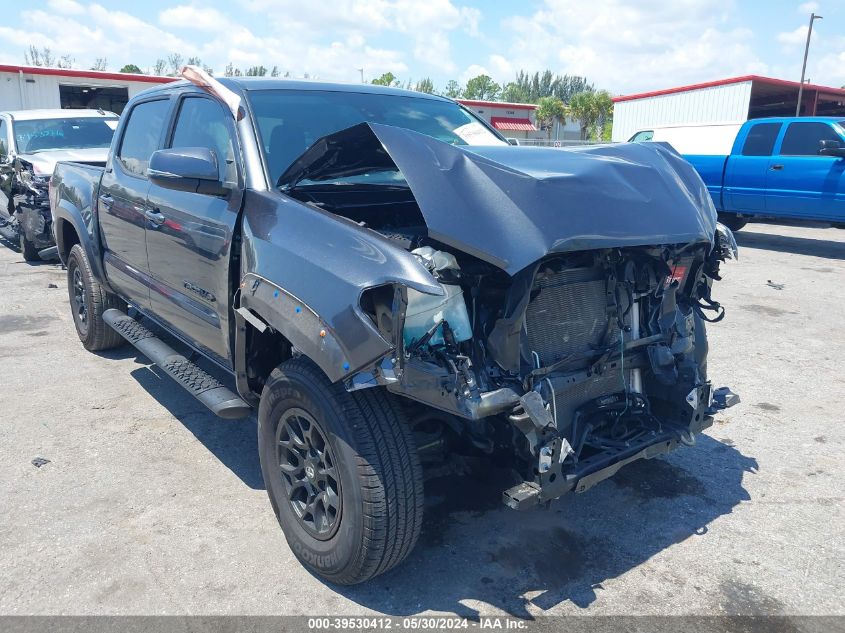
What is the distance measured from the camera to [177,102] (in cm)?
422

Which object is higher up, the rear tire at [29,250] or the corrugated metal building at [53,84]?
the corrugated metal building at [53,84]

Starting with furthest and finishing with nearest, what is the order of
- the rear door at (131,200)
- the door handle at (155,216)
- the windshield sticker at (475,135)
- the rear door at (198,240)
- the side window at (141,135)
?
the side window at (141,135) → the rear door at (131,200) → the windshield sticker at (475,135) → the door handle at (155,216) → the rear door at (198,240)

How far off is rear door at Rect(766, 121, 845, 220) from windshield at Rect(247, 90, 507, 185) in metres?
8.30

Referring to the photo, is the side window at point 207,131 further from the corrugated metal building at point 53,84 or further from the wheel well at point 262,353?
the corrugated metal building at point 53,84

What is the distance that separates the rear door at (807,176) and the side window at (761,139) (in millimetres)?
204

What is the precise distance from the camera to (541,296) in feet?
9.62

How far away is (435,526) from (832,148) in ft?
32.9

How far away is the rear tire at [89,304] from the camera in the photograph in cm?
543

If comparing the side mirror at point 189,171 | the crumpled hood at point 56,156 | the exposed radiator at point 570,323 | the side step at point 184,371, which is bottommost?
the side step at point 184,371

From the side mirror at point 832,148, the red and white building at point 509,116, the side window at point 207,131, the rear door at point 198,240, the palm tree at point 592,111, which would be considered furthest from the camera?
the palm tree at point 592,111

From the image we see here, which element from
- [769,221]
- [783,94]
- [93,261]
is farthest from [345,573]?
[783,94]

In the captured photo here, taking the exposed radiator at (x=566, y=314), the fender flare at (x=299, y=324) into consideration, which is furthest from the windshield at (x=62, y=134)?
the exposed radiator at (x=566, y=314)

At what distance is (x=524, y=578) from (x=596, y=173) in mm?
1762

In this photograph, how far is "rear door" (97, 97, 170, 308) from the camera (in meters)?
4.38
